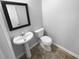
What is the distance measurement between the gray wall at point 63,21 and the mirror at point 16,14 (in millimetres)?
810

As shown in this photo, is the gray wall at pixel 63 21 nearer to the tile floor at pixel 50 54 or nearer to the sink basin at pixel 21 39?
the tile floor at pixel 50 54

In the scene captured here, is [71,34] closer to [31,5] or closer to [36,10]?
[36,10]

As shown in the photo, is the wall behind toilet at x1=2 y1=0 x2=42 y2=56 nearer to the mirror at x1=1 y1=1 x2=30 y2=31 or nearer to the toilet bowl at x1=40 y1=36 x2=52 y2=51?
the mirror at x1=1 y1=1 x2=30 y2=31

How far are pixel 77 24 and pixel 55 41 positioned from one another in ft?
3.37

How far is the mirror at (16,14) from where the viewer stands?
4.13ft

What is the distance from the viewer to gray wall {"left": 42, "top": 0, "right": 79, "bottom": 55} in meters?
1.45

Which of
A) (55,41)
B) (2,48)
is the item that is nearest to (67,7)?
(55,41)

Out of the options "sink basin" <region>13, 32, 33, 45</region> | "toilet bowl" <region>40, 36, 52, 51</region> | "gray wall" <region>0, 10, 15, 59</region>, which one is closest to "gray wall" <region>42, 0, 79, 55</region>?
"toilet bowl" <region>40, 36, 52, 51</region>

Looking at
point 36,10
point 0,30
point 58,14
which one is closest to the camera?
point 0,30

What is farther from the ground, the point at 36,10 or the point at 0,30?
the point at 36,10

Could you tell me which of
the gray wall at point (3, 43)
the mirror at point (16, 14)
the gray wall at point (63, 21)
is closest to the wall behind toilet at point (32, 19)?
the mirror at point (16, 14)

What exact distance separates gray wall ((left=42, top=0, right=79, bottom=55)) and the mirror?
2.66 ft

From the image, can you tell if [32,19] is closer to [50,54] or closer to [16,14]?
[16,14]

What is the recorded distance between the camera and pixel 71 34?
1.61 metres
